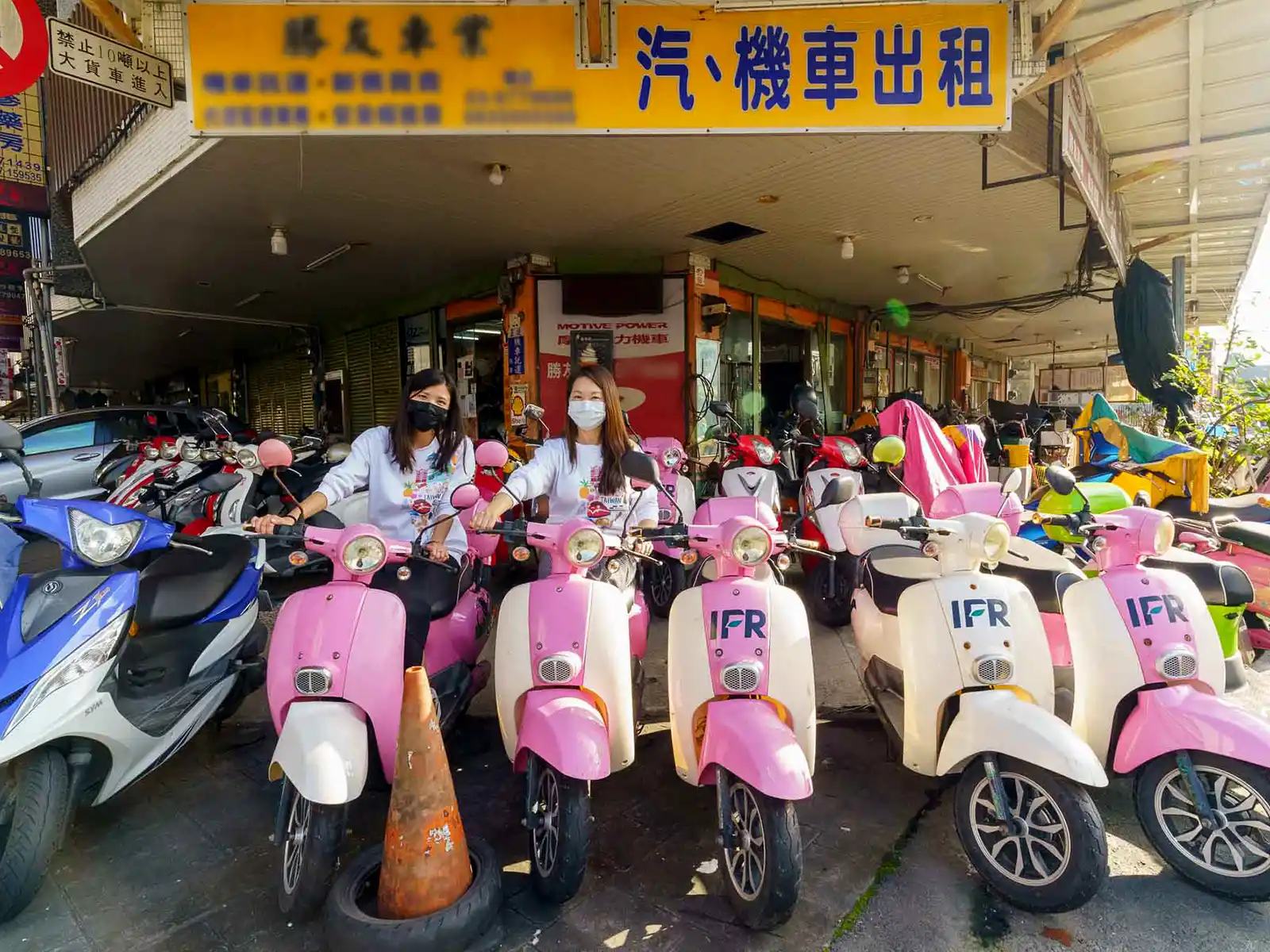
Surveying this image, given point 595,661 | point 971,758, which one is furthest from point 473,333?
point 971,758

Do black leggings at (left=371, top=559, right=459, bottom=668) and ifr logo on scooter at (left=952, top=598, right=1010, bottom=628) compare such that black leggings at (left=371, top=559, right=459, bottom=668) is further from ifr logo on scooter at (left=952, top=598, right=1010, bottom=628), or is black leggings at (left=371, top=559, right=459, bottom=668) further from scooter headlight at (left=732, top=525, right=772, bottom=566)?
ifr logo on scooter at (left=952, top=598, right=1010, bottom=628)

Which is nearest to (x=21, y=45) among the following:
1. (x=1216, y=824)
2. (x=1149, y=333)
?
(x=1216, y=824)

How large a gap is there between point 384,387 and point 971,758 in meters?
10.1

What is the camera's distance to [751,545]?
2.26 m

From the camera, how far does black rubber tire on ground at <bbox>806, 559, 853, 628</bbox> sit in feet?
15.0

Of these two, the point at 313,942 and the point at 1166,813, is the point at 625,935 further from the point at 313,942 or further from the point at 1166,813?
the point at 1166,813

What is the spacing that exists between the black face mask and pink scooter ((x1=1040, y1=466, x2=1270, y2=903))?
2472 mm

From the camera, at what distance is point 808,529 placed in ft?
15.4

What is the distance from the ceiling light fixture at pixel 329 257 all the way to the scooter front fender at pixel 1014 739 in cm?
679

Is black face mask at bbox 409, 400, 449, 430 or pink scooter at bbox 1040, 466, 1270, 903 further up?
black face mask at bbox 409, 400, 449, 430

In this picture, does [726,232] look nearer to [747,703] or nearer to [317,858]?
[747,703]

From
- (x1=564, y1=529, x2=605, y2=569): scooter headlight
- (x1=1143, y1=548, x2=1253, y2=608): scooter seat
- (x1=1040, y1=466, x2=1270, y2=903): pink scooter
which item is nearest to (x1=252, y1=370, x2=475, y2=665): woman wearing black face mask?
(x1=564, y1=529, x2=605, y2=569): scooter headlight

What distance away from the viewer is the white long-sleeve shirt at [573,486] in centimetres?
298

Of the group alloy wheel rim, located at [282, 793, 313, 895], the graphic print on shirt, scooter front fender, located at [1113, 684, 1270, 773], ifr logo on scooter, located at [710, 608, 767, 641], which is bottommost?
alloy wheel rim, located at [282, 793, 313, 895]
